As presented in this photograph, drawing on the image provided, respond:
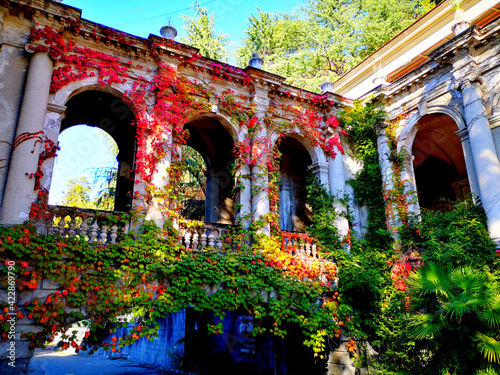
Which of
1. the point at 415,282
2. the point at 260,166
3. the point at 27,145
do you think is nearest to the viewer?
the point at 415,282

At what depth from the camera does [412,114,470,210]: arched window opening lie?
12.9 m

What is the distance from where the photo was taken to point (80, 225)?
7.68m

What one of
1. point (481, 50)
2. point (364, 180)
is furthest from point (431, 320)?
point (481, 50)

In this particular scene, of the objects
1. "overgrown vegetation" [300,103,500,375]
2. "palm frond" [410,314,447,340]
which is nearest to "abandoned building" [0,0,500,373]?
"overgrown vegetation" [300,103,500,375]

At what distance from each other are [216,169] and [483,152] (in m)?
8.44

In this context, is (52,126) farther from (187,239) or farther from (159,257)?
(187,239)

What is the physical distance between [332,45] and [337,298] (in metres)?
18.6

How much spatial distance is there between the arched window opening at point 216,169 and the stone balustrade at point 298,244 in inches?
123

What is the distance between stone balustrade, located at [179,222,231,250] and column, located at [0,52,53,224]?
11.3 feet

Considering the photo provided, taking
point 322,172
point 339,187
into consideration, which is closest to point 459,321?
point 339,187

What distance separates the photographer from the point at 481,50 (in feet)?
32.4

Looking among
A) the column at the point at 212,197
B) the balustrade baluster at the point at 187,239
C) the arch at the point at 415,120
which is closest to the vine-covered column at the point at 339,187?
the arch at the point at 415,120

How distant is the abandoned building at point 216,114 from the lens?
7.84m

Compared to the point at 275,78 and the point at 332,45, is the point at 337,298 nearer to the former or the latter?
the point at 275,78
